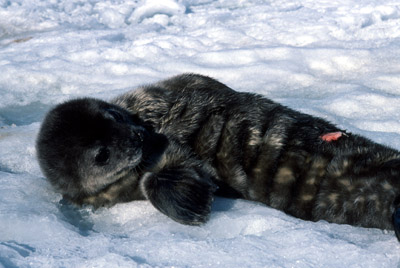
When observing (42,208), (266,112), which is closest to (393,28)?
(266,112)

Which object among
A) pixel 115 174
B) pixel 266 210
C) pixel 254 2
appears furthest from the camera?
pixel 254 2

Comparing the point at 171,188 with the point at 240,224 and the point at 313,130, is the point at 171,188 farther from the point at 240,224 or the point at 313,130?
the point at 313,130

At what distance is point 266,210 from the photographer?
8.58 feet

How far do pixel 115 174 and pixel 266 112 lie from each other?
0.95 meters

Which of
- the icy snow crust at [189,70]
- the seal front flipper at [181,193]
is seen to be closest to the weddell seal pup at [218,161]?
the seal front flipper at [181,193]

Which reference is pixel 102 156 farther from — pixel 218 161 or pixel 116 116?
pixel 218 161

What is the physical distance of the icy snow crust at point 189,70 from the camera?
86.6 inches

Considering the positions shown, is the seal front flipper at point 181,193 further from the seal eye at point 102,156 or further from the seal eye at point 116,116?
the seal eye at point 116,116

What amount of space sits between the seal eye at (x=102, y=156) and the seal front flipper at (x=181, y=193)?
233mm

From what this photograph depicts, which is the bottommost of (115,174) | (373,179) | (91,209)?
(91,209)

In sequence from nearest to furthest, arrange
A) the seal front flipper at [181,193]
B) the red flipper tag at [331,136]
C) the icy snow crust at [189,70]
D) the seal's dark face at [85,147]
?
the icy snow crust at [189,70]
the seal front flipper at [181,193]
the seal's dark face at [85,147]
the red flipper tag at [331,136]

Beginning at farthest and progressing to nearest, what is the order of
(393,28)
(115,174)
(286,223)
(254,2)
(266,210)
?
(254,2), (393,28), (115,174), (266,210), (286,223)

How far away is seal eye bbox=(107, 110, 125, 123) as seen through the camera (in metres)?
2.89

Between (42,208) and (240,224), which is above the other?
(240,224)
